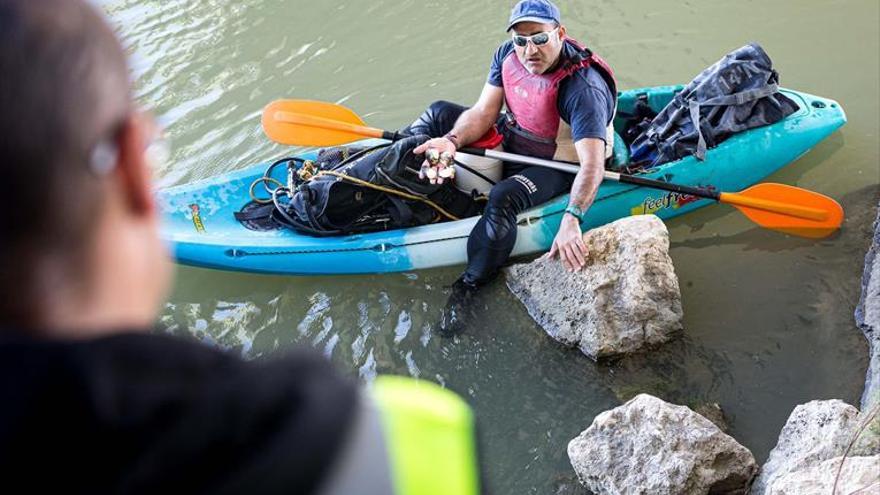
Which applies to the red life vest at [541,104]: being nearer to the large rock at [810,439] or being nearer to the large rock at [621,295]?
the large rock at [621,295]

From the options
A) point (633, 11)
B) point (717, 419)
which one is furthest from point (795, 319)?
point (633, 11)

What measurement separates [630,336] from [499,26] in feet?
12.7

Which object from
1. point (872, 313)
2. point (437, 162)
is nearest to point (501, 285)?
point (437, 162)

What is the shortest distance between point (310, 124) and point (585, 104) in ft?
6.08

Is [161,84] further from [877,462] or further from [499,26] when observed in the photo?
[877,462]

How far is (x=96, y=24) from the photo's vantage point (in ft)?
2.10

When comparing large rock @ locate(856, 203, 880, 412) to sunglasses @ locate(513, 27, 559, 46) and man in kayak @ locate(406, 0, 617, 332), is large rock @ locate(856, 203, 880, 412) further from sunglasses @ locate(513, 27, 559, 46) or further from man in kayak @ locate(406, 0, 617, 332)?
sunglasses @ locate(513, 27, 559, 46)

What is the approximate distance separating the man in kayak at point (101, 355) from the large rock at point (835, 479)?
2157mm

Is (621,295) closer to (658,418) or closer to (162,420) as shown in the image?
Result: (658,418)

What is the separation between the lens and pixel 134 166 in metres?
0.67

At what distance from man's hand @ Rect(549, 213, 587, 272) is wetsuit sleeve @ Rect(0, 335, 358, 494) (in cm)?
366

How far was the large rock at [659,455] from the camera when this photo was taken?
3.06m

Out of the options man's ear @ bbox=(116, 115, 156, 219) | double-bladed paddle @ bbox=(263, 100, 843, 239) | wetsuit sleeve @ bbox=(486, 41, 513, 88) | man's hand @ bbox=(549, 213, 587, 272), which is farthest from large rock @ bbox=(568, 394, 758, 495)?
man's ear @ bbox=(116, 115, 156, 219)

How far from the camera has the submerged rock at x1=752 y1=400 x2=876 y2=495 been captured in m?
2.81
